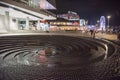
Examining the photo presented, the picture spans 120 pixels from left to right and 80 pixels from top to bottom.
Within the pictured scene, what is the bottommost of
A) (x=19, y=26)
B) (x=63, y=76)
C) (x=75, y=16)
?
(x=63, y=76)

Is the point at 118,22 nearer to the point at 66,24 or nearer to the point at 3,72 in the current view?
the point at 66,24

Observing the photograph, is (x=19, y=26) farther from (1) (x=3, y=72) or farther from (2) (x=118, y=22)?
(2) (x=118, y=22)

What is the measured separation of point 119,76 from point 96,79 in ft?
3.61

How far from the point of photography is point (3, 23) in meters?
33.2

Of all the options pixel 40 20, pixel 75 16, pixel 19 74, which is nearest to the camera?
pixel 19 74

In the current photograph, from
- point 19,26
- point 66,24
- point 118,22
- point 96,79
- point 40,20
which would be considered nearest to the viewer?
point 96,79

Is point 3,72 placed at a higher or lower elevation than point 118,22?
lower

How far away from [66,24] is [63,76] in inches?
2810

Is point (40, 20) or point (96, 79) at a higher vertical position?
point (40, 20)

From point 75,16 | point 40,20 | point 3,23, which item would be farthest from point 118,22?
point 3,23

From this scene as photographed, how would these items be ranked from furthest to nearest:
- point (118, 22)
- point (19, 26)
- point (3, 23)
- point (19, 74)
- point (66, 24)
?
point (118, 22)
point (66, 24)
point (19, 26)
point (3, 23)
point (19, 74)

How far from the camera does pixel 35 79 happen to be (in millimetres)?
7672

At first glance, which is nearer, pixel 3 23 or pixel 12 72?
pixel 12 72

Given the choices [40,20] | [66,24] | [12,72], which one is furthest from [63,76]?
Result: [66,24]
